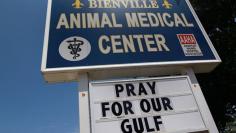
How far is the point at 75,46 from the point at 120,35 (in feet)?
3.31

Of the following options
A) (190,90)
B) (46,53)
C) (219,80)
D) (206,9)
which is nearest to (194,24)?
(190,90)

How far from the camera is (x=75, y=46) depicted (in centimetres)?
413

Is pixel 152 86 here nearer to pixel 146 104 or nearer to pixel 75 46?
pixel 146 104

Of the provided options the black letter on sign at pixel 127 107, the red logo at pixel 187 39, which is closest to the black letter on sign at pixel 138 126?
the black letter on sign at pixel 127 107

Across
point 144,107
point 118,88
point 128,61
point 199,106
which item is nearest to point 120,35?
point 128,61

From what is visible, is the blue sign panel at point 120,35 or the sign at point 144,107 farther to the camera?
the blue sign panel at point 120,35

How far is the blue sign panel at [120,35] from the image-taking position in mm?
4082

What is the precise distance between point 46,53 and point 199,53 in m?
3.12

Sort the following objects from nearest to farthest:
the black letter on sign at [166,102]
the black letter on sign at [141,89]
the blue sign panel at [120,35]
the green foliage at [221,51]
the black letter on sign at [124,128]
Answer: the black letter on sign at [124,128], the black letter on sign at [166,102], the black letter on sign at [141,89], the blue sign panel at [120,35], the green foliage at [221,51]

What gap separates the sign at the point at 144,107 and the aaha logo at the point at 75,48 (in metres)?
0.59

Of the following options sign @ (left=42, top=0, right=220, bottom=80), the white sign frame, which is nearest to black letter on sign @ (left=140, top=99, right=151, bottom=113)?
sign @ (left=42, top=0, right=220, bottom=80)

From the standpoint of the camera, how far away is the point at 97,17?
187 inches

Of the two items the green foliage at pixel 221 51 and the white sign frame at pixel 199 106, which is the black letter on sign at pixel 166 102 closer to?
the white sign frame at pixel 199 106

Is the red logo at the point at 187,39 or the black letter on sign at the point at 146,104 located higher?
the red logo at the point at 187,39
